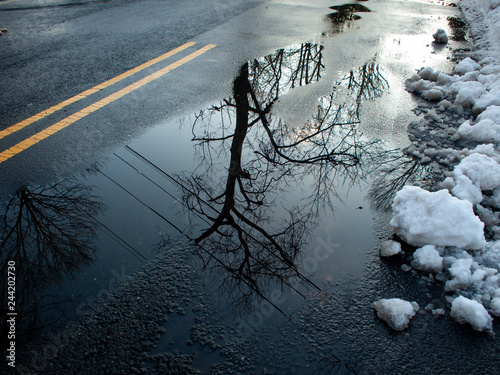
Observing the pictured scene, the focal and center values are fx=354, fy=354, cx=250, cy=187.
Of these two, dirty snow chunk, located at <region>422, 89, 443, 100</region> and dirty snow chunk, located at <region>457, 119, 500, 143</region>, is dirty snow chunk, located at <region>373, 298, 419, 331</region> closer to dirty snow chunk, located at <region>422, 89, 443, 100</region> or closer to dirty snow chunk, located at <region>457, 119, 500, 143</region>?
dirty snow chunk, located at <region>457, 119, 500, 143</region>

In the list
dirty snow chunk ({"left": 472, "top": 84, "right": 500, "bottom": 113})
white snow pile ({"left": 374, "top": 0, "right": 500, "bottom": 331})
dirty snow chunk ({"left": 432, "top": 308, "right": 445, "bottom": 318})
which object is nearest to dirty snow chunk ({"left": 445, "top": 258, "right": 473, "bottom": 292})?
white snow pile ({"left": 374, "top": 0, "right": 500, "bottom": 331})

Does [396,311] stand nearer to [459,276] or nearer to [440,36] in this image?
[459,276]

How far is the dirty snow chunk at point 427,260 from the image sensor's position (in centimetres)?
277

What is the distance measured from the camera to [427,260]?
2797mm

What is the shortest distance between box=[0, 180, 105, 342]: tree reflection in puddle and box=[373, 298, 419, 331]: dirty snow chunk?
7.41 ft

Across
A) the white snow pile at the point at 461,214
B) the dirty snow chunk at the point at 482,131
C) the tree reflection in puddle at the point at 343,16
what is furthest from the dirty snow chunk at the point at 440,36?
the dirty snow chunk at the point at 482,131

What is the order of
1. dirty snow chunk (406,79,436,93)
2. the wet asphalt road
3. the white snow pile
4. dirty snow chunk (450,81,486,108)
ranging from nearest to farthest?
the white snow pile, the wet asphalt road, dirty snow chunk (450,81,486,108), dirty snow chunk (406,79,436,93)

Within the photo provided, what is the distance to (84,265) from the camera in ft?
9.22

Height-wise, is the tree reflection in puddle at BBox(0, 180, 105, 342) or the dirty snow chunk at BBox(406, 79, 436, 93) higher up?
the dirty snow chunk at BBox(406, 79, 436, 93)

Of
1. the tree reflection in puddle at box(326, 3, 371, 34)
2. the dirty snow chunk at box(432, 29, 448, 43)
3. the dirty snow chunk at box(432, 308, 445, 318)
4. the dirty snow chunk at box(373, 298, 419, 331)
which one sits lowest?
the dirty snow chunk at box(432, 308, 445, 318)

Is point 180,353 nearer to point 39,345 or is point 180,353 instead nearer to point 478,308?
point 39,345

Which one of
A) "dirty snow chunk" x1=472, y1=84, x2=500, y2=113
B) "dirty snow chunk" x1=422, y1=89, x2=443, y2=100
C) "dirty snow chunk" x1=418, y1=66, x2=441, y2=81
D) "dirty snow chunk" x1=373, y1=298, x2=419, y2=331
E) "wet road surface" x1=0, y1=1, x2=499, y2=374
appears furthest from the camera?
"dirty snow chunk" x1=418, y1=66, x2=441, y2=81

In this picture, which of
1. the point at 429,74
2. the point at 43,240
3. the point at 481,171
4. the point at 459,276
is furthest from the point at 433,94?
the point at 43,240

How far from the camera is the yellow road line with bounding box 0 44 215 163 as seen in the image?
408 cm
